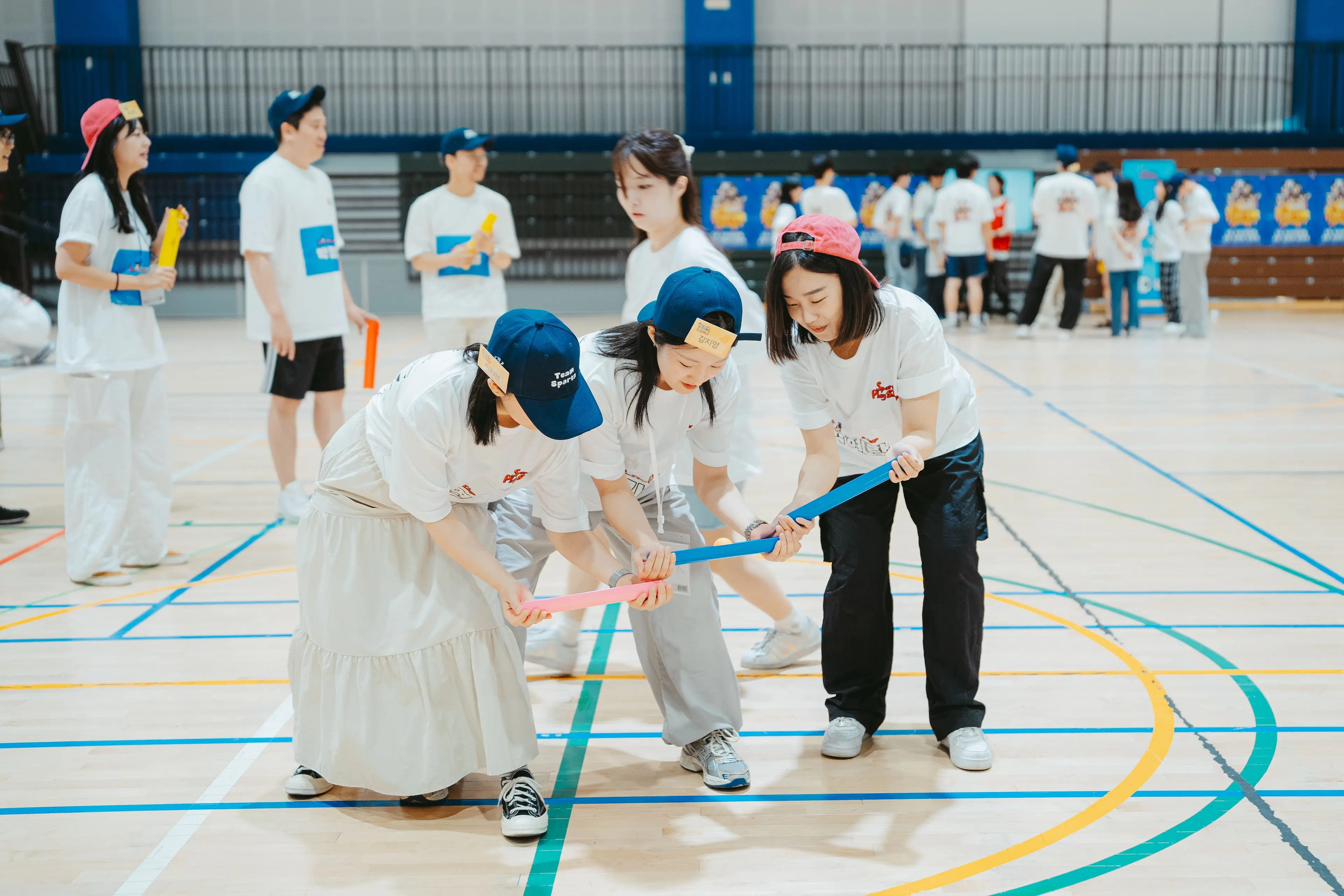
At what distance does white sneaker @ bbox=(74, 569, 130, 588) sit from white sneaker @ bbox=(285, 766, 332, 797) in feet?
6.61

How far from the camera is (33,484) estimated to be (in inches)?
249

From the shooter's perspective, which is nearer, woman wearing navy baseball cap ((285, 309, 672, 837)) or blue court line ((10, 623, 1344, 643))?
woman wearing navy baseball cap ((285, 309, 672, 837))

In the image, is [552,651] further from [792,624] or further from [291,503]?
[291,503]

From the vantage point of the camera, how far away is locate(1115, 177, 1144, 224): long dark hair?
39.3 ft

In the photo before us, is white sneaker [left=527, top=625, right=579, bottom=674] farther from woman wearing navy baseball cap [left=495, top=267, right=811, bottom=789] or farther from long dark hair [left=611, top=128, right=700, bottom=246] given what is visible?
long dark hair [left=611, top=128, right=700, bottom=246]

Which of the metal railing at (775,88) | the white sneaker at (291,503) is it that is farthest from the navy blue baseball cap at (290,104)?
the metal railing at (775,88)

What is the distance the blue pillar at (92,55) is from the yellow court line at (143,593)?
13345 mm

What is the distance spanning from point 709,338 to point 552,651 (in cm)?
149

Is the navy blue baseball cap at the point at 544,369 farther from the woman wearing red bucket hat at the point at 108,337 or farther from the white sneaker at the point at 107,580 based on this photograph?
the white sneaker at the point at 107,580

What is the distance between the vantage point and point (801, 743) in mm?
3178

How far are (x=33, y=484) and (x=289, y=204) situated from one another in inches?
88.5

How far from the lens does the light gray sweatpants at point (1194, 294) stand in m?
12.2

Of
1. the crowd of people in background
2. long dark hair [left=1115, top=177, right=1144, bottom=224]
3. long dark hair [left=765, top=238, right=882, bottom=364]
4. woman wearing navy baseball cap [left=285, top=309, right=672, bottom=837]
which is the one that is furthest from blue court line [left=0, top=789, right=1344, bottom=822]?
long dark hair [left=1115, top=177, right=1144, bottom=224]

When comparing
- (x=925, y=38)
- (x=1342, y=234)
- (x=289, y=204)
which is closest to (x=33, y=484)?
(x=289, y=204)
